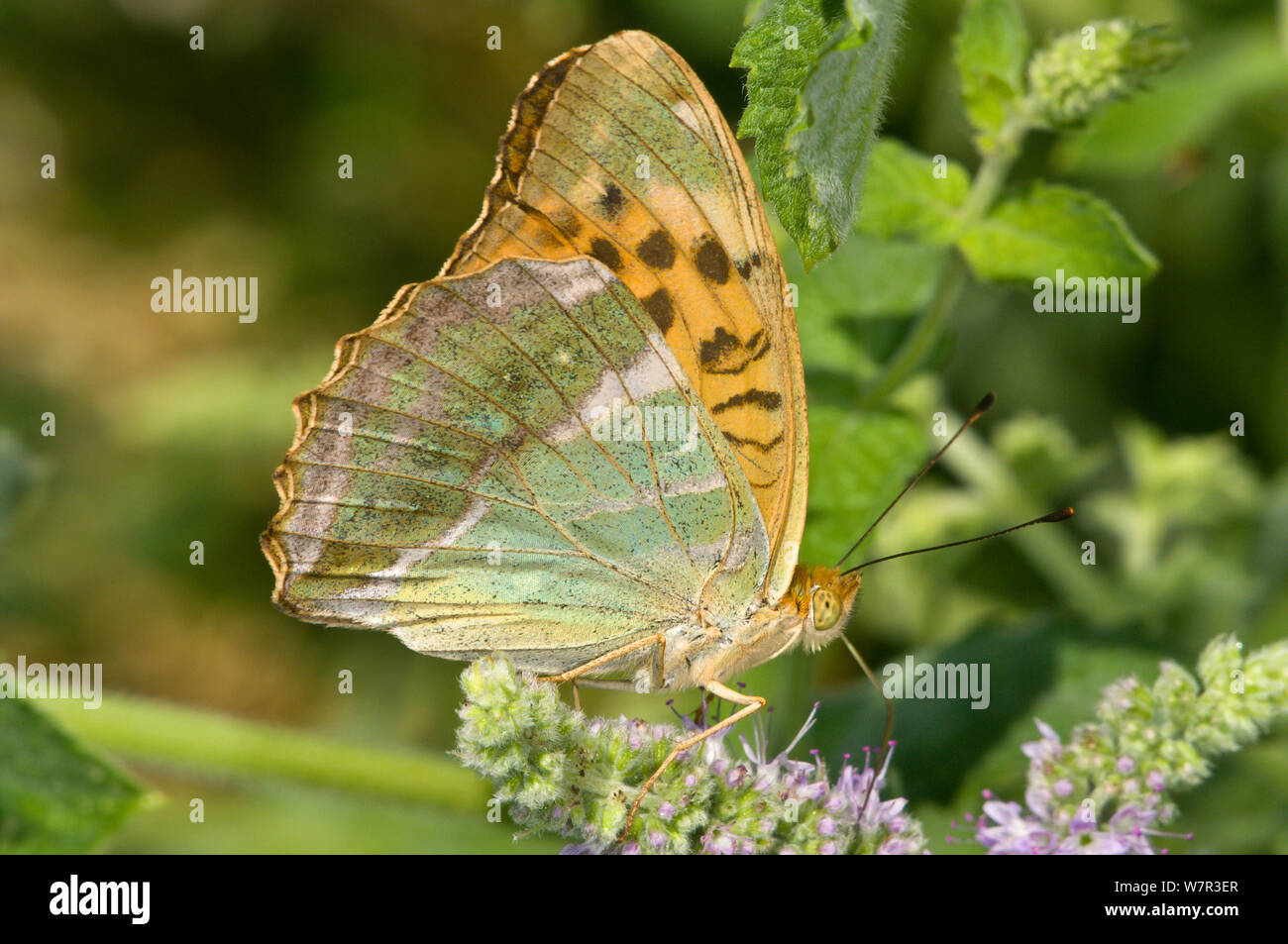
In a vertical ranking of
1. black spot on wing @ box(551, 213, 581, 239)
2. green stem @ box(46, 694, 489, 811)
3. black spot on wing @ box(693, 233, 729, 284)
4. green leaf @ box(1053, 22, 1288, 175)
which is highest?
green leaf @ box(1053, 22, 1288, 175)

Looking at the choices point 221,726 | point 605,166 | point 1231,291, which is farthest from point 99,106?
point 1231,291

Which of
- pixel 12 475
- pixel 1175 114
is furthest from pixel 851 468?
pixel 12 475

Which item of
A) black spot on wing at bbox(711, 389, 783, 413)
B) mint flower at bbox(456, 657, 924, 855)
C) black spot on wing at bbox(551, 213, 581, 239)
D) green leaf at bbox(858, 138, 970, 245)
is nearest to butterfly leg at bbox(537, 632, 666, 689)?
mint flower at bbox(456, 657, 924, 855)

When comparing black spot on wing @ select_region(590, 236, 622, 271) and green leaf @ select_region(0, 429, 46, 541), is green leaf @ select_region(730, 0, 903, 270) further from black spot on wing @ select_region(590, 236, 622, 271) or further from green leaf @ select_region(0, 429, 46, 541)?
green leaf @ select_region(0, 429, 46, 541)

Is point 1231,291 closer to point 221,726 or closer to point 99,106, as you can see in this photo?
point 221,726

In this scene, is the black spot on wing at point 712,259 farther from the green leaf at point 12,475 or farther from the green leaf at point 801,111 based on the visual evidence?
the green leaf at point 12,475

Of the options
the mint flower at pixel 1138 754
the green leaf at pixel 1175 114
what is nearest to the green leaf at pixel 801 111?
the mint flower at pixel 1138 754
